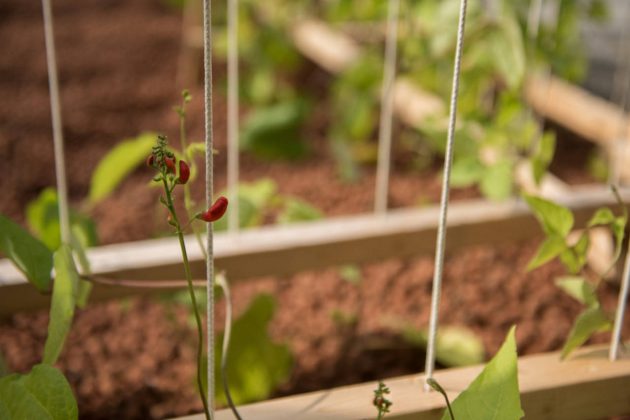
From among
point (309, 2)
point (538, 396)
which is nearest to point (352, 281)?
point (538, 396)

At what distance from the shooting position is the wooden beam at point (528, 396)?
0.85 meters

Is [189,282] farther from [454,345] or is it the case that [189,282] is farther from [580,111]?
[580,111]

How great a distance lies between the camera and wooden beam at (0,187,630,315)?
3.98ft

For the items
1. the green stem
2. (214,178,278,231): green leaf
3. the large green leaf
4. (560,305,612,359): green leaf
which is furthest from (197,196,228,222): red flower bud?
(214,178,278,231): green leaf

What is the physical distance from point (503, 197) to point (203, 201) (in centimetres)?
86

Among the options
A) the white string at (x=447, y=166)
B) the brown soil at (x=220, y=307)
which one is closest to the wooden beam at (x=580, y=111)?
the brown soil at (x=220, y=307)

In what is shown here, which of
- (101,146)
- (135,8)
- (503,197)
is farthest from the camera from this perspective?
(135,8)

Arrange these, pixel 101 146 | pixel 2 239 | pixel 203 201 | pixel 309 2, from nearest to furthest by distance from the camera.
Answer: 1. pixel 2 239
2. pixel 203 201
3. pixel 101 146
4. pixel 309 2

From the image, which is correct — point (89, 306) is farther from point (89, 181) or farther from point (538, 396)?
A: point (538, 396)

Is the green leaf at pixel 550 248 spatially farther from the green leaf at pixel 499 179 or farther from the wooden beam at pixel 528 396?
the green leaf at pixel 499 179

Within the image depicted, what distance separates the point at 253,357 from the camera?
4.11 ft

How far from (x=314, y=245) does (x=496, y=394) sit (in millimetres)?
628

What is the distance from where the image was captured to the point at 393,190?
209cm

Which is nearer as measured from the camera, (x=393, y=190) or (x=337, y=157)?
(x=393, y=190)
